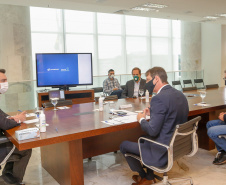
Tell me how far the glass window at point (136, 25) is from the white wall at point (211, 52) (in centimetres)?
263

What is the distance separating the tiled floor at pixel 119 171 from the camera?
3.15 meters

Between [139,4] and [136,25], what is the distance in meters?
5.05

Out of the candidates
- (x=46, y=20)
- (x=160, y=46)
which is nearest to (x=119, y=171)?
(x=46, y=20)

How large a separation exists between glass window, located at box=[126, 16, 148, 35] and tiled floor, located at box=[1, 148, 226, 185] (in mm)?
8428

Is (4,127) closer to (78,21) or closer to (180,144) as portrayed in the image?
(180,144)

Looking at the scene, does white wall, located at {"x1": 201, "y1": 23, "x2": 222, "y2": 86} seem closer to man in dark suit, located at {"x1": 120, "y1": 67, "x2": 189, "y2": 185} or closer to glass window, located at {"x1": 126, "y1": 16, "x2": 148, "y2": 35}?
glass window, located at {"x1": 126, "y1": 16, "x2": 148, "y2": 35}

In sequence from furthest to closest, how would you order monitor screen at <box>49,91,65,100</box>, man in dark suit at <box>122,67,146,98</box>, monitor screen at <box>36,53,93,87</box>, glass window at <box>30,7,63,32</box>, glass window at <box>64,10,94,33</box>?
glass window at <box>64,10,94,33</box>, glass window at <box>30,7,63,32</box>, monitor screen at <box>36,53,93,87</box>, man in dark suit at <box>122,67,146,98</box>, monitor screen at <box>49,91,65,100</box>

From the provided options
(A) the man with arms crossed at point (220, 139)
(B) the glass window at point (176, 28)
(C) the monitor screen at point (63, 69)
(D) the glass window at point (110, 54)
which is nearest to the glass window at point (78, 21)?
(D) the glass window at point (110, 54)

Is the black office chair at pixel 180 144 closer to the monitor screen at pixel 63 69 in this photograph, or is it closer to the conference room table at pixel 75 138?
the conference room table at pixel 75 138

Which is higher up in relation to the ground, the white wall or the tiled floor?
the white wall

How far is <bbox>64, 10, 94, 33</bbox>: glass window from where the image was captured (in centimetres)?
989

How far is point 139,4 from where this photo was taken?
6.71 m

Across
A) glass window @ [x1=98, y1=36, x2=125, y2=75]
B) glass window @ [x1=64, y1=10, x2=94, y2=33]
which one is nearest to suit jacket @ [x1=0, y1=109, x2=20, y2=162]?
glass window @ [x1=64, y1=10, x2=94, y2=33]

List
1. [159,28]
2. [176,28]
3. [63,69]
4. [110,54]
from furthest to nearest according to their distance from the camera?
[176,28] < [159,28] < [110,54] < [63,69]
